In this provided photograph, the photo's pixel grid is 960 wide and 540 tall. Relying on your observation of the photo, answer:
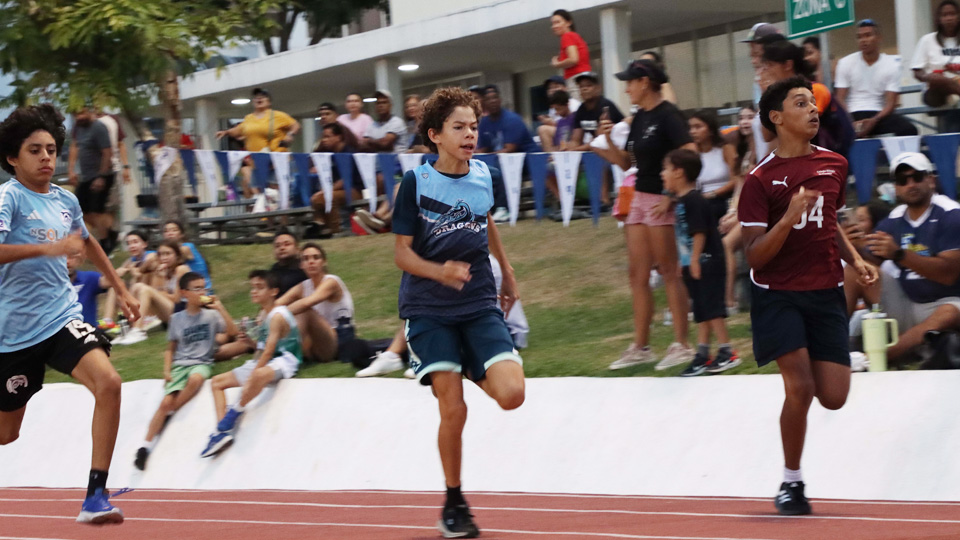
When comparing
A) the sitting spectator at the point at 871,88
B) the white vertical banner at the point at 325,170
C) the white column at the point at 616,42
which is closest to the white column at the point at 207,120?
the white column at the point at 616,42

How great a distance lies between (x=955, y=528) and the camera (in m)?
5.71

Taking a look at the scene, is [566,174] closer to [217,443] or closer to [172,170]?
[217,443]

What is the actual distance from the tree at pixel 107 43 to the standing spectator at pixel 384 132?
98.0 inches

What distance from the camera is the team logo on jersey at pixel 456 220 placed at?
5996 mm

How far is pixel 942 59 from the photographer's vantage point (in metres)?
11.6

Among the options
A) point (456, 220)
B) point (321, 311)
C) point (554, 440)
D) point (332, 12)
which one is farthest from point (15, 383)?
point (332, 12)

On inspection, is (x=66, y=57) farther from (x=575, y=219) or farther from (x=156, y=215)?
(x=575, y=219)

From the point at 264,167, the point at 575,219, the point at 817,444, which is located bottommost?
the point at 817,444

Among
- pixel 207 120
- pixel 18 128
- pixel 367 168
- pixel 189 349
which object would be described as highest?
pixel 207 120

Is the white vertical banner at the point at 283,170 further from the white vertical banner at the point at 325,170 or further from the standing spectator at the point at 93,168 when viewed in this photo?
the standing spectator at the point at 93,168

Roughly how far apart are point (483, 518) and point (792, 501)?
5.95 feet

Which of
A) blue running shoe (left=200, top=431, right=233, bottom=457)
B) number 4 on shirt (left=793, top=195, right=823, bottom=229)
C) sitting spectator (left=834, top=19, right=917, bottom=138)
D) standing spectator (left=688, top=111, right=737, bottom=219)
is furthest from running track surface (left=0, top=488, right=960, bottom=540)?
sitting spectator (left=834, top=19, right=917, bottom=138)

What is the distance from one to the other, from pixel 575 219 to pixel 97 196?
5.76m

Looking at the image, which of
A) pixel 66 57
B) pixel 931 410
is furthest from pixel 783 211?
pixel 66 57
